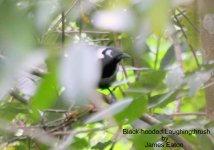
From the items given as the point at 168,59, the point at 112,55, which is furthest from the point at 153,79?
the point at 112,55

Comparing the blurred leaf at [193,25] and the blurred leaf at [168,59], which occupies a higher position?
the blurred leaf at [193,25]

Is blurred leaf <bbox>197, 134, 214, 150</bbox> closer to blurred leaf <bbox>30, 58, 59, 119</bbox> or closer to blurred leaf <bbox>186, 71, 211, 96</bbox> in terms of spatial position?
blurred leaf <bbox>186, 71, 211, 96</bbox>

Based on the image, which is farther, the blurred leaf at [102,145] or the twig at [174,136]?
the blurred leaf at [102,145]

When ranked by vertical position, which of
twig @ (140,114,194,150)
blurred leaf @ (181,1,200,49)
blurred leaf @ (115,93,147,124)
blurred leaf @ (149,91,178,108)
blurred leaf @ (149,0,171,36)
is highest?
blurred leaf @ (149,0,171,36)

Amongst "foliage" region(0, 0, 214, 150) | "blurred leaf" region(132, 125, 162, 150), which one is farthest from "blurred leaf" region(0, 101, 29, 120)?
"blurred leaf" region(132, 125, 162, 150)

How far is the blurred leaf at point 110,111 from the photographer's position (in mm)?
614

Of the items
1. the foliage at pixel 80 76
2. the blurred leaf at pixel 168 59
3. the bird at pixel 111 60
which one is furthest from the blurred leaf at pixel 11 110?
the bird at pixel 111 60

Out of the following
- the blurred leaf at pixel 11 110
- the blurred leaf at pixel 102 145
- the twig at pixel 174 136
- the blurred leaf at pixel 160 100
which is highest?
the blurred leaf at pixel 160 100

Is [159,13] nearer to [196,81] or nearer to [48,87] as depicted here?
[48,87]

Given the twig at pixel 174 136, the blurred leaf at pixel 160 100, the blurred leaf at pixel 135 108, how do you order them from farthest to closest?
1. the twig at pixel 174 136
2. the blurred leaf at pixel 160 100
3. the blurred leaf at pixel 135 108

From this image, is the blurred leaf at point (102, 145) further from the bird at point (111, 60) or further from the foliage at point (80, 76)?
the bird at point (111, 60)

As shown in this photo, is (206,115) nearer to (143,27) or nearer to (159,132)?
(159,132)

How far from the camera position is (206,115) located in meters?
1.17

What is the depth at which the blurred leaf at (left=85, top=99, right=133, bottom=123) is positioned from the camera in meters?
0.61
